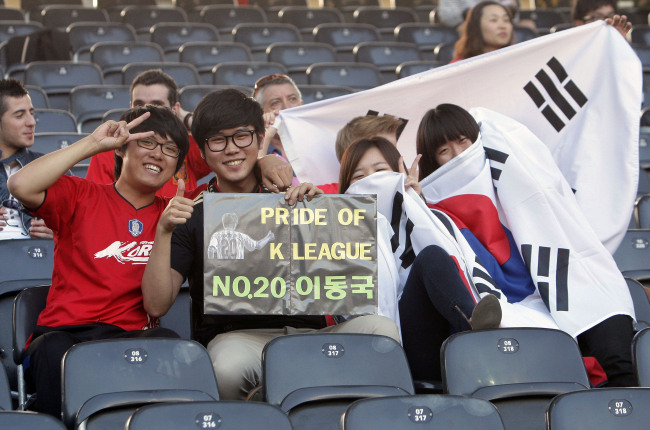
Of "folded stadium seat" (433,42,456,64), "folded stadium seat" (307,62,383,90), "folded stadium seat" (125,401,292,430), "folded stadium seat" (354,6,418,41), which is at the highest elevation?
"folded stadium seat" (354,6,418,41)

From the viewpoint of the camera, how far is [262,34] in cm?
899

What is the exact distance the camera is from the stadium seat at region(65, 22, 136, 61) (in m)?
8.26

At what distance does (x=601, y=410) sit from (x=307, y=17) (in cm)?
761

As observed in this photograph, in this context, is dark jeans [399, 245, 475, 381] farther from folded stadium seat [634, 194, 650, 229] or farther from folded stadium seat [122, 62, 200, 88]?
folded stadium seat [122, 62, 200, 88]

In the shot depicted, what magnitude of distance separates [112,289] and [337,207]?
856 millimetres

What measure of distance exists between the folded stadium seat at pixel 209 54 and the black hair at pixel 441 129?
416 cm

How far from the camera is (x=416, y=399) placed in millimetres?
2723

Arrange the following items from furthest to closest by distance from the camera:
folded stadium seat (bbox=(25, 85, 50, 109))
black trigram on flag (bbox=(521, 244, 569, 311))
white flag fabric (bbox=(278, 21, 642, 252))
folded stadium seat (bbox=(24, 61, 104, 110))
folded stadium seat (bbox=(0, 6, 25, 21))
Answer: folded stadium seat (bbox=(0, 6, 25, 21))
folded stadium seat (bbox=(24, 61, 104, 110))
folded stadium seat (bbox=(25, 85, 50, 109))
white flag fabric (bbox=(278, 21, 642, 252))
black trigram on flag (bbox=(521, 244, 569, 311))

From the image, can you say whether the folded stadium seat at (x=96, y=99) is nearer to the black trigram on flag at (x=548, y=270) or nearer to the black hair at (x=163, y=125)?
the black hair at (x=163, y=125)

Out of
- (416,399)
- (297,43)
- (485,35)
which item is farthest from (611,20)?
(297,43)

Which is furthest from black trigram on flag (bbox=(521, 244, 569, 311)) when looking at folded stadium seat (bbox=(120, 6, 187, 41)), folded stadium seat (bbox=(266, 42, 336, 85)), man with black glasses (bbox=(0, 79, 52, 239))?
folded stadium seat (bbox=(120, 6, 187, 41))

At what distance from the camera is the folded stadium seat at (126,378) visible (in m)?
2.80

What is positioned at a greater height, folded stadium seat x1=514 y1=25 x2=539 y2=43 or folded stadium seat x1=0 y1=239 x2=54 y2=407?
folded stadium seat x1=514 y1=25 x2=539 y2=43

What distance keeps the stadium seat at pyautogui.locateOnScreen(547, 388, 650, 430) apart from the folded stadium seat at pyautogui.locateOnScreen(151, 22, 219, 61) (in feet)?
20.9
